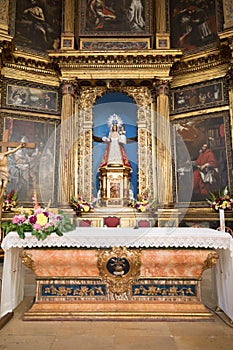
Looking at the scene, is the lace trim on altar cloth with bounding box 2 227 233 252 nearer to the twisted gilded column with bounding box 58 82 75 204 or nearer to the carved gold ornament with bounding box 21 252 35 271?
the carved gold ornament with bounding box 21 252 35 271

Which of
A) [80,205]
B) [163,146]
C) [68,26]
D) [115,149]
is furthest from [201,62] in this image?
[80,205]

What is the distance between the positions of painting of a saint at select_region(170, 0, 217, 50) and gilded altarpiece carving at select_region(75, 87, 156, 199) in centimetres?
232

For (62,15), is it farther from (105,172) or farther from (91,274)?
(91,274)

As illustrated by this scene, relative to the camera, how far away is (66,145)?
10328mm

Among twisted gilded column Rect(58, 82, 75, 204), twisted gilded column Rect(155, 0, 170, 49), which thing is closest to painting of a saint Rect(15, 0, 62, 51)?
twisted gilded column Rect(58, 82, 75, 204)

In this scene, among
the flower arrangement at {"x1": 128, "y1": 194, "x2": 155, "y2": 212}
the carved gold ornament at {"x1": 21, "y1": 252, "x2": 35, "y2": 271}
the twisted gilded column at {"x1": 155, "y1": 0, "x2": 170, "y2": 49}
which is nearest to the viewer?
the carved gold ornament at {"x1": 21, "y1": 252, "x2": 35, "y2": 271}

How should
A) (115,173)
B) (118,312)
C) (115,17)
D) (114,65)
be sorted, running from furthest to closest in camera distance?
1. (115,17)
2. (114,65)
3. (115,173)
4. (118,312)

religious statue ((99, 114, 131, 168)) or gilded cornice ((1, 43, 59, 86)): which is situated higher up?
gilded cornice ((1, 43, 59, 86))

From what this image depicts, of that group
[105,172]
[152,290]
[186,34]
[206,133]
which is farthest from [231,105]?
[152,290]

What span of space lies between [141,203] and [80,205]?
6.56 feet

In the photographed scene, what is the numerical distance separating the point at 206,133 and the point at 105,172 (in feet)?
12.3

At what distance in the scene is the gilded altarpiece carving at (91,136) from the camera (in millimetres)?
10797

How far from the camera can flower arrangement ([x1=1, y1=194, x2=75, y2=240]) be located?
402cm

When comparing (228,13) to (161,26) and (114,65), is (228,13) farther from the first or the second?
(114,65)
